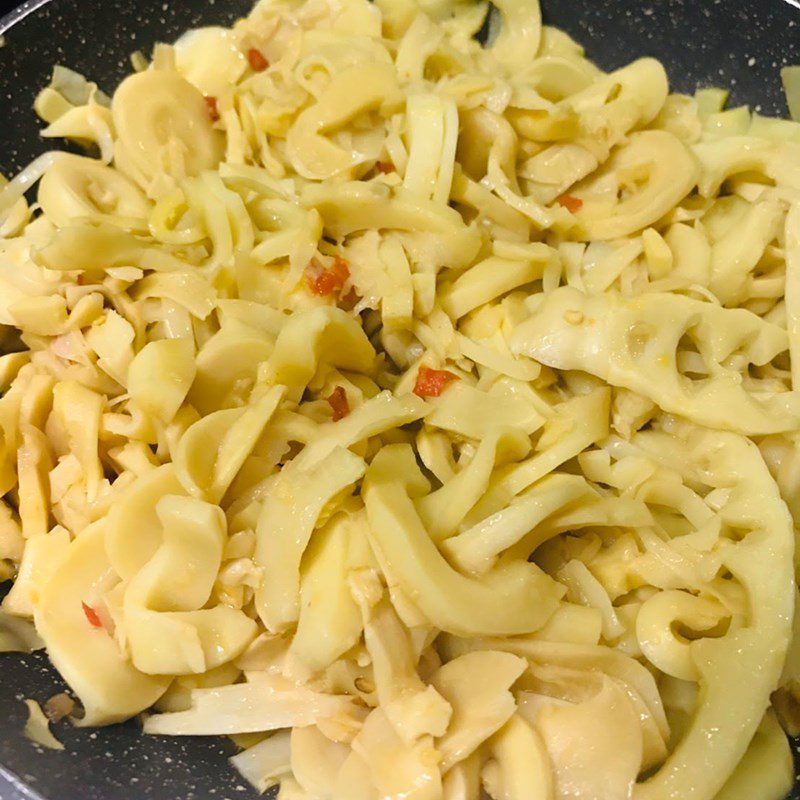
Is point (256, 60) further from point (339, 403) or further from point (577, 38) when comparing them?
point (339, 403)

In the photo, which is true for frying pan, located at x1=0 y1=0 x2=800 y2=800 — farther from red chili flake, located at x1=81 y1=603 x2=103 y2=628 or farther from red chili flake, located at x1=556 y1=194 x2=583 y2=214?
red chili flake, located at x1=81 y1=603 x2=103 y2=628

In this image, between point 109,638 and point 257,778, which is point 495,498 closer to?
point 257,778

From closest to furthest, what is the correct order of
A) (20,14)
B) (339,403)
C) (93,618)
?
(93,618) → (339,403) → (20,14)

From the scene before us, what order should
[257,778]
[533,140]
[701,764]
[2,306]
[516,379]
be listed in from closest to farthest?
[701,764]
[257,778]
[516,379]
[2,306]
[533,140]

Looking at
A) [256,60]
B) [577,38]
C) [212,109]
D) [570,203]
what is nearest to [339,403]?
[570,203]

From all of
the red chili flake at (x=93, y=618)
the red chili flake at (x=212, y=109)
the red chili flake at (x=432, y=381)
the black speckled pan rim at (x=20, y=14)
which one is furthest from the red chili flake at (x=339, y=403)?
the black speckled pan rim at (x=20, y=14)

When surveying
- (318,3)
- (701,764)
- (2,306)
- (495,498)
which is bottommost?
(701,764)

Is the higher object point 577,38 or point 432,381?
point 577,38

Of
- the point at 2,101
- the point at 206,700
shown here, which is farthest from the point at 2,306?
the point at 206,700
